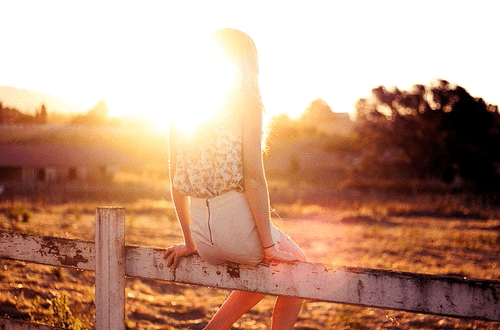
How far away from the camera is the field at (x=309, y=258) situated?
5.95 m

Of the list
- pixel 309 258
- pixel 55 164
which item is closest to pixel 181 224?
pixel 309 258

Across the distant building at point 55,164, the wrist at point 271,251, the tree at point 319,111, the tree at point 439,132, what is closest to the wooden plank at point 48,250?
the wrist at point 271,251

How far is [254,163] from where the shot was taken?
2648mm

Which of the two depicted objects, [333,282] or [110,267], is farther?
[110,267]

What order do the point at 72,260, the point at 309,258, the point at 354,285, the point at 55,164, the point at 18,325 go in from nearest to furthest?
1. the point at 354,285
2. the point at 72,260
3. the point at 18,325
4. the point at 309,258
5. the point at 55,164

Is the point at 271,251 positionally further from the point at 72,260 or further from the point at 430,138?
the point at 430,138

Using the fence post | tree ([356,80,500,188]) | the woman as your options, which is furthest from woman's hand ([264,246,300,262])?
tree ([356,80,500,188])

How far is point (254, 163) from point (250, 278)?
0.62 meters

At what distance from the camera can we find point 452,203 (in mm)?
31641

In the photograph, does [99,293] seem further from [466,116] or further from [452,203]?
[466,116]

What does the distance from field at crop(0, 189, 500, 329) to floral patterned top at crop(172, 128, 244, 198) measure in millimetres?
486

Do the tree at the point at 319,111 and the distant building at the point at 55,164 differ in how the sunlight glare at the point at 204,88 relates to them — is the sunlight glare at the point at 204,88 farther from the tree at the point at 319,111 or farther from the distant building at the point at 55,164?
the distant building at the point at 55,164

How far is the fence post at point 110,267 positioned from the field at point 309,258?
130 centimetres

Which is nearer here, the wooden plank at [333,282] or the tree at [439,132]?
the wooden plank at [333,282]
